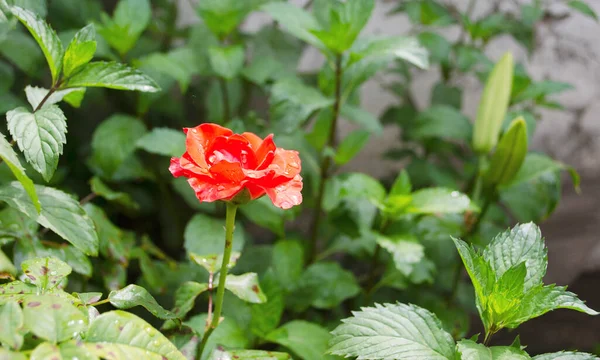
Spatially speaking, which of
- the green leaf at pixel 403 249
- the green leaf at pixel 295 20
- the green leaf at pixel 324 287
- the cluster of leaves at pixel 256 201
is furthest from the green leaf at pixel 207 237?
the green leaf at pixel 295 20

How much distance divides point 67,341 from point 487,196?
0.77m

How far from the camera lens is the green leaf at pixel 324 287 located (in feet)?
3.08

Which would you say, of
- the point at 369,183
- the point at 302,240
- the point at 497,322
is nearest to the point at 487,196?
the point at 369,183

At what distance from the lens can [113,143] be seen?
102cm

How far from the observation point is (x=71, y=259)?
732 millimetres

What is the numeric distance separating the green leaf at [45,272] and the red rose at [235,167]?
5.5 inches

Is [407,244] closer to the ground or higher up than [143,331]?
closer to the ground

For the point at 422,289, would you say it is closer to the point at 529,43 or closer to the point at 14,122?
the point at 529,43

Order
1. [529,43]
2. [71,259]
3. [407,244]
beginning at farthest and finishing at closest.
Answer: [529,43] → [407,244] → [71,259]

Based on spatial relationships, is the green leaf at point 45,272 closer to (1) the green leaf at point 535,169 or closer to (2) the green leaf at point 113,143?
(2) the green leaf at point 113,143

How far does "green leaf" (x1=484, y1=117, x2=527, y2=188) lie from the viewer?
0.91m

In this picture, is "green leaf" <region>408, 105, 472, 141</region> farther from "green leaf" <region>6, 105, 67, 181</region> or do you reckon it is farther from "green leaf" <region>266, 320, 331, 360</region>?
"green leaf" <region>6, 105, 67, 181</region>

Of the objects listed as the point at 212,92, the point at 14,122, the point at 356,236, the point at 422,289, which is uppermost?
the point at 14,122

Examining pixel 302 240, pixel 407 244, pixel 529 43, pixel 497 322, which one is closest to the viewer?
pixel 497 322
